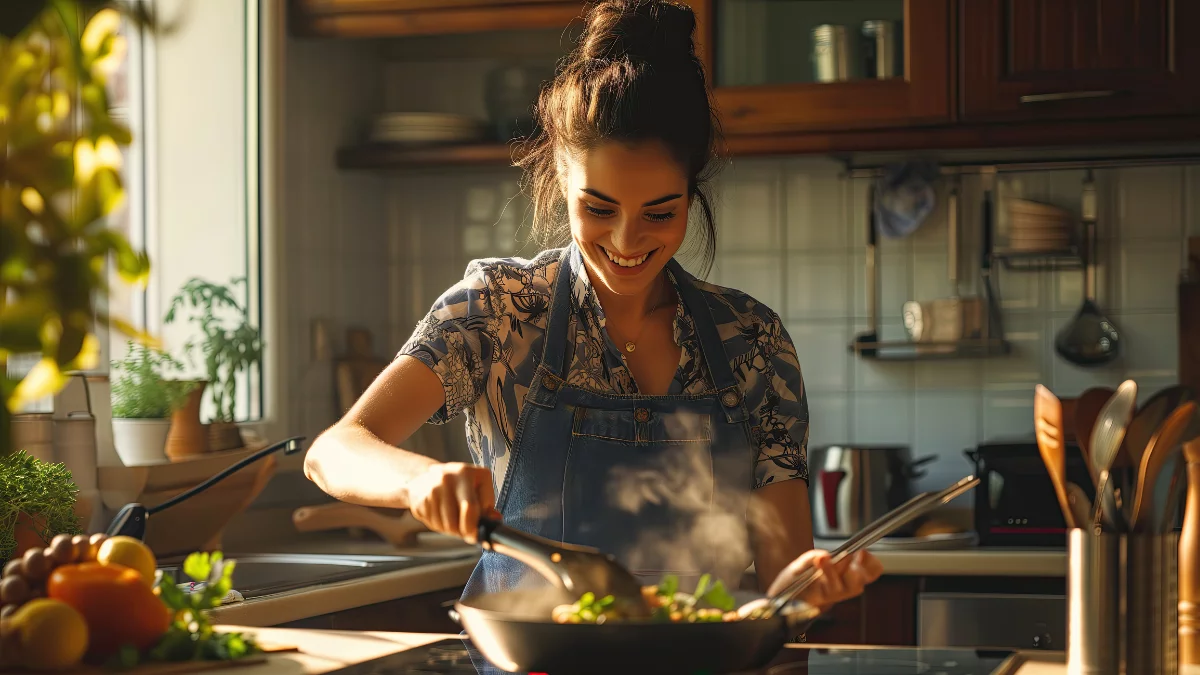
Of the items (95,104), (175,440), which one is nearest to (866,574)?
(95,104)

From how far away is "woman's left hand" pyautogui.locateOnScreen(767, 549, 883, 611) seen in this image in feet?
3.55

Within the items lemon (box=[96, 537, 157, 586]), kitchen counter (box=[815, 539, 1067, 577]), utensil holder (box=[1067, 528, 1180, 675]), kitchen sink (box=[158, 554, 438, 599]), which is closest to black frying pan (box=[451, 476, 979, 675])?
utensil holder (box=[1067, 528, 1180, 675])

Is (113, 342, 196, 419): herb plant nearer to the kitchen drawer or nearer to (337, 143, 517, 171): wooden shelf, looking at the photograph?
(337, 143, 517, 171): wooden shelf

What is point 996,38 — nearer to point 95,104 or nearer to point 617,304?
point 617,304

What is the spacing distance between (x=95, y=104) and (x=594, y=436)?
122 centimetres

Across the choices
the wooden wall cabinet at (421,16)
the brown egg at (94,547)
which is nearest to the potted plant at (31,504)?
the brown egg at (94,547)

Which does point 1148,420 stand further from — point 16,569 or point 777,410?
point 16,569

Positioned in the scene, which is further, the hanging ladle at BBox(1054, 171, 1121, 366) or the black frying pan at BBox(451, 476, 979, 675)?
the hanging ladle at BBox(1054, 171, 1121, 366)

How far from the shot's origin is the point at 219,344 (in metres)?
2.61

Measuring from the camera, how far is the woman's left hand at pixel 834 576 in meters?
1.08

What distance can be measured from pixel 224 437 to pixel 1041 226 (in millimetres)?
1746

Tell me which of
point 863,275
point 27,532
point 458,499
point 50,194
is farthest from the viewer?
point 863,275

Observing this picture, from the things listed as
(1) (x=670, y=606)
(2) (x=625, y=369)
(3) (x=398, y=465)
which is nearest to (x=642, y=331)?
(2) (x=625, y=369)

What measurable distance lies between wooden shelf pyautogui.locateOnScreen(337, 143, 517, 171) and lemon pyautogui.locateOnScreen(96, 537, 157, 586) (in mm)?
1773
